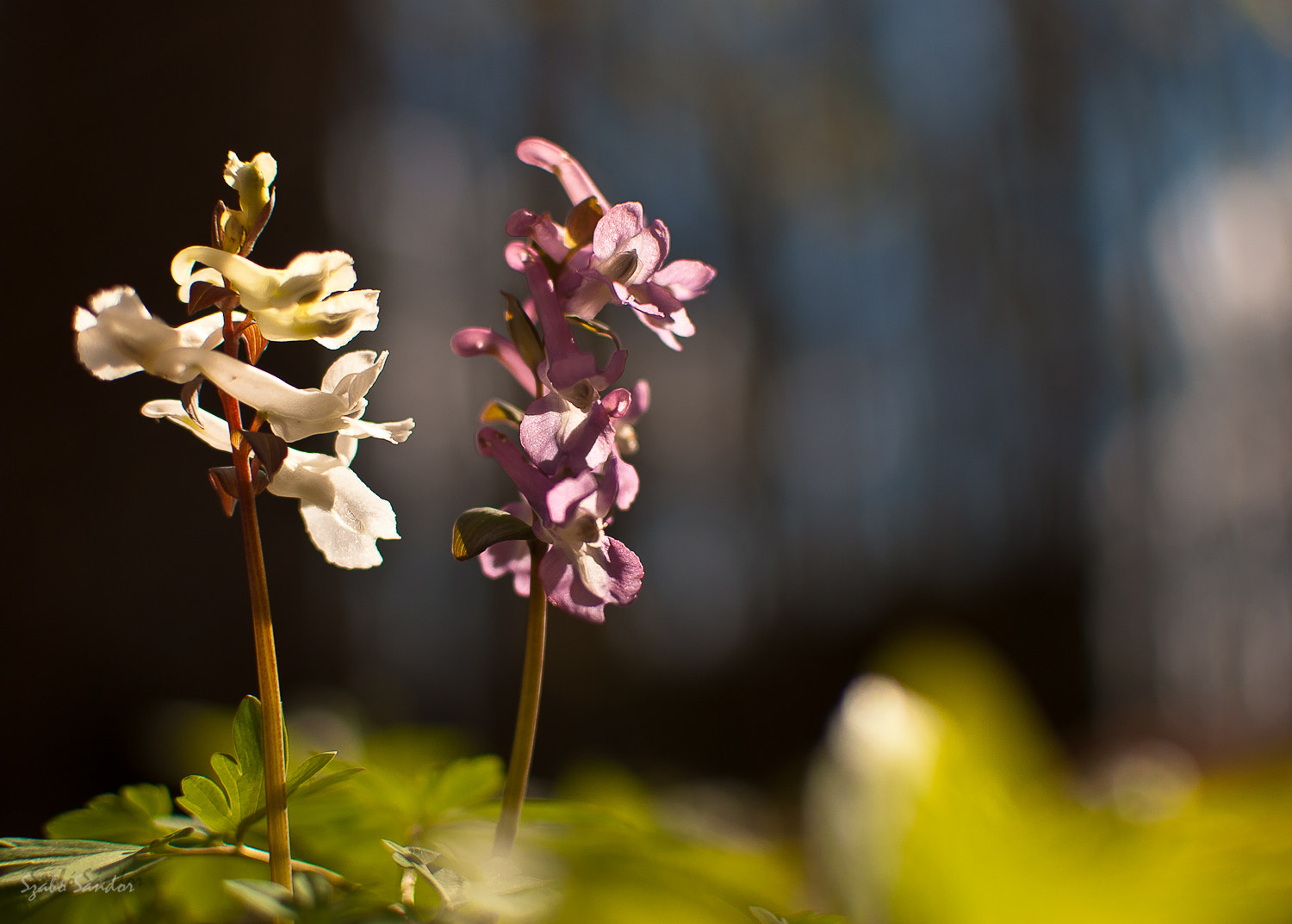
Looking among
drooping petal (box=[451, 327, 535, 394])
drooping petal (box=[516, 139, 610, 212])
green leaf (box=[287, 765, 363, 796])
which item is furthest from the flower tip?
green leaf (box=[287, 765, 363, 796])

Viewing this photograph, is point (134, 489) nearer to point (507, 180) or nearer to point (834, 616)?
point (507, 180)

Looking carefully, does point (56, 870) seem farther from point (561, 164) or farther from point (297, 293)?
point (561, 164)

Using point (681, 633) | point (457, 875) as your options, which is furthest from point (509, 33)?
point (457, 875)

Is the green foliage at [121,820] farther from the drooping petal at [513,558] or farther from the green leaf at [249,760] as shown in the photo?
the drooping petal at [513,558]

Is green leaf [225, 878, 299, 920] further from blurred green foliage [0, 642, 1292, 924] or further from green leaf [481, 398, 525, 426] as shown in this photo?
green leaf [481, 398, 525, 426]

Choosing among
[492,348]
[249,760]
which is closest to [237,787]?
[249,760]
